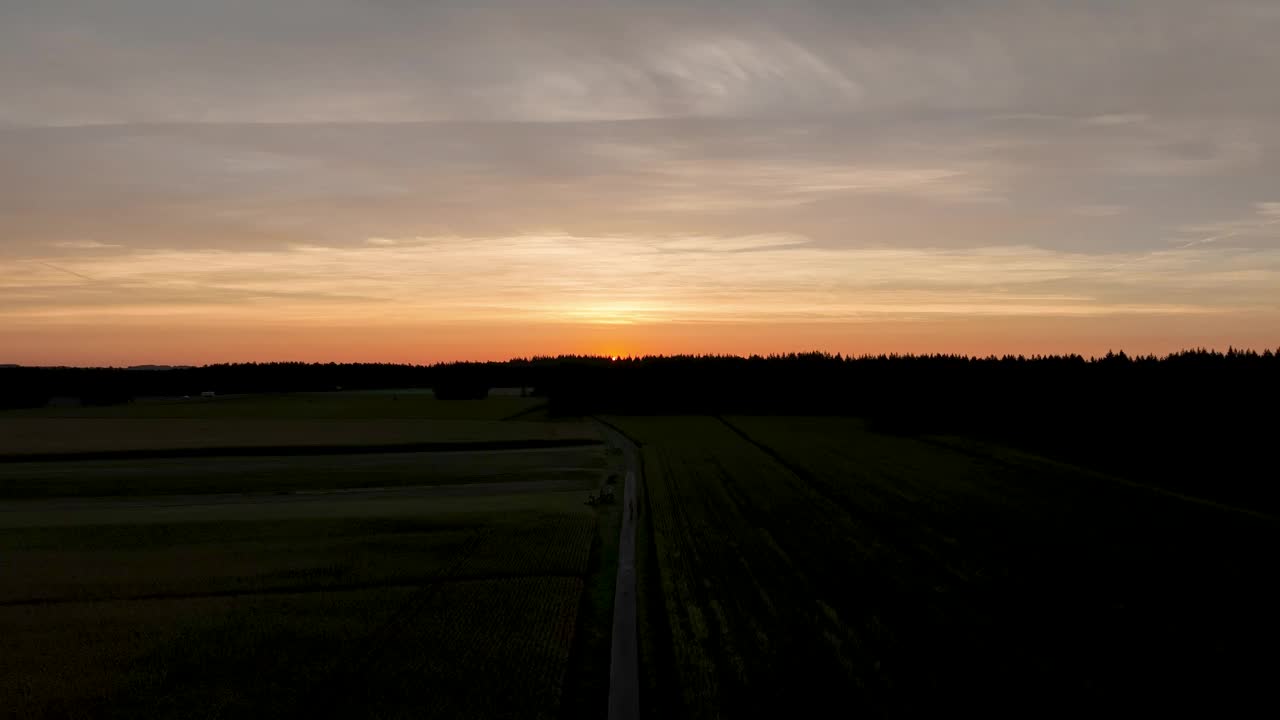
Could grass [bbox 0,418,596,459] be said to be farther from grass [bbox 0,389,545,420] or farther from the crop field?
the crop field

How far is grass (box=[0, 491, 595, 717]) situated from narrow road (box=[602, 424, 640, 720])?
70 cm

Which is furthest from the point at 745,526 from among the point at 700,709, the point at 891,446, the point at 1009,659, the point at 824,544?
the point at 891,446

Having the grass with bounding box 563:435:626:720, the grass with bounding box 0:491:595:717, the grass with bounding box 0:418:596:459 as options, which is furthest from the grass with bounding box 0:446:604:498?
the grass with bounding box 563:435:626:720

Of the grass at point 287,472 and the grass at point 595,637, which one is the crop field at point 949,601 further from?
the grass at point 287,472

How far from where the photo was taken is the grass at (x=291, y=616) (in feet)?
39.3

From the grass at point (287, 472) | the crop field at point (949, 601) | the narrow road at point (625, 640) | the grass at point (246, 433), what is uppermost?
the grass at point (246, 433)

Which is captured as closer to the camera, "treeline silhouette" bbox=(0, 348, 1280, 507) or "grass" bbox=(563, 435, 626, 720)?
"grass" bbox=(563, 435, 626, 720)

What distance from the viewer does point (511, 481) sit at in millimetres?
38781

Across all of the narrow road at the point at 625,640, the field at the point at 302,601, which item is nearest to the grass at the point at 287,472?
the field at the point at 302,601

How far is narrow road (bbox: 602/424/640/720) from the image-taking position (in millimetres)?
11266

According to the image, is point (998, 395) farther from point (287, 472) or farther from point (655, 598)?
point (655, 598)

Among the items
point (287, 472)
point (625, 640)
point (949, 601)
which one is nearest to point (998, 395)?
point (287, 472)

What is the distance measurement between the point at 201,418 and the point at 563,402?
35.9m

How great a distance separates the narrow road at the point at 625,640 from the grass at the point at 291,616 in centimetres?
70
